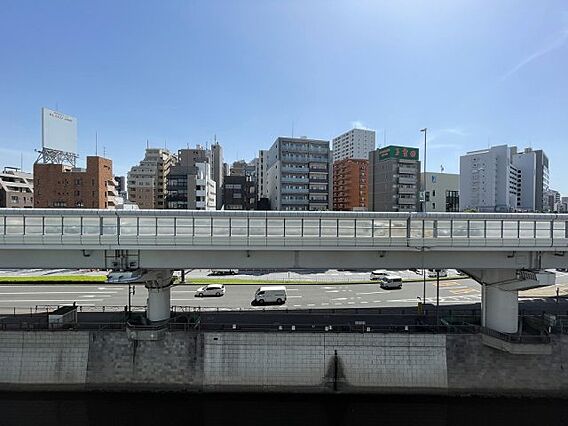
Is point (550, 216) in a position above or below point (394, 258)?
above

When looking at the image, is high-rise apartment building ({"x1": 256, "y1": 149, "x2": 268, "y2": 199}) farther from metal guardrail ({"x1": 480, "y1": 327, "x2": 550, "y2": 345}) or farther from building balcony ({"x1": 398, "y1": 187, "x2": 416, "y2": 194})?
metal guardrail ({"x1": 480, "y1": 327, "x2": 550, "y2": 345})

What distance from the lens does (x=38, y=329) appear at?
68.4ft

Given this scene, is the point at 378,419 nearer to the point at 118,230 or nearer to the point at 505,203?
the point at 118,230

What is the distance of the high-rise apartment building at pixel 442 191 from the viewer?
275ft

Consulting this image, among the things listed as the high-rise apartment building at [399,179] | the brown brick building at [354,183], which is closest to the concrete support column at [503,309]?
the high-rise apartment building at [399,179]

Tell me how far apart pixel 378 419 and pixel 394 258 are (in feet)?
28.3

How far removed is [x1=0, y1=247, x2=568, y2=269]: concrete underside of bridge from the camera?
17.1 metres

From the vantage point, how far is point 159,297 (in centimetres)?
2072

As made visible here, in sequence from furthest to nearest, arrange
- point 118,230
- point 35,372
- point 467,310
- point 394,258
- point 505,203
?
point 505,203 < point 467,310 < point 35,372 < point 394,258 < point 118,230

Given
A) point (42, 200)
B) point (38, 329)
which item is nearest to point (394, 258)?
point (38, 329)

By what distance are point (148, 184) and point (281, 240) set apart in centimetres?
7964

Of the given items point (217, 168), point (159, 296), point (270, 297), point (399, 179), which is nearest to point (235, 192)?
point (217, 168)

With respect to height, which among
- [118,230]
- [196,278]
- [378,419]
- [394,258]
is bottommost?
[378,419]

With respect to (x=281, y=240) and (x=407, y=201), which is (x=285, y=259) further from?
(x=407, y=201)
